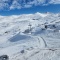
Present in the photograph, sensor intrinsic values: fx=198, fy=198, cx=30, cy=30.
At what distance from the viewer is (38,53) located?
34406mm

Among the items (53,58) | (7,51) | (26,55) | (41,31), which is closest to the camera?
(53,58)

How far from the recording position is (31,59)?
32000 mm

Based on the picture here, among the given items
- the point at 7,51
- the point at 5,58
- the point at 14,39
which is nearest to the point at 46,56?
the point at 5,58

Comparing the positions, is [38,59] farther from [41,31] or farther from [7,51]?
[41,31]

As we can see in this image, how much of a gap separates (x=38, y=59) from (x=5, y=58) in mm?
5421

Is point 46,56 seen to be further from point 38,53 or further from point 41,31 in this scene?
point 41,31

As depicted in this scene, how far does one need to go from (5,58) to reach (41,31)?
114 feet

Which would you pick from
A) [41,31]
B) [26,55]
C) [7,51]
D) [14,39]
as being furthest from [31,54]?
[41,31]

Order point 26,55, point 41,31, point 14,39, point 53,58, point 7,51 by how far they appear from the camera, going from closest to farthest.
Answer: point 53,58 → point 26,55 → point 7,51 → point 14,39 → point 41,31

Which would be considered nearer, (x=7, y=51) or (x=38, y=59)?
(x=38, y=59)

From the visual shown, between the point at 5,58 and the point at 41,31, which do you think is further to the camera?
the point at 41,31

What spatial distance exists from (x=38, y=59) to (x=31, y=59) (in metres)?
1.14

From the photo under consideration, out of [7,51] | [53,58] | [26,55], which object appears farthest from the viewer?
[7,51]

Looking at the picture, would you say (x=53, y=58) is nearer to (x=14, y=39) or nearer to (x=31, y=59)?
(x=31, y=59)
